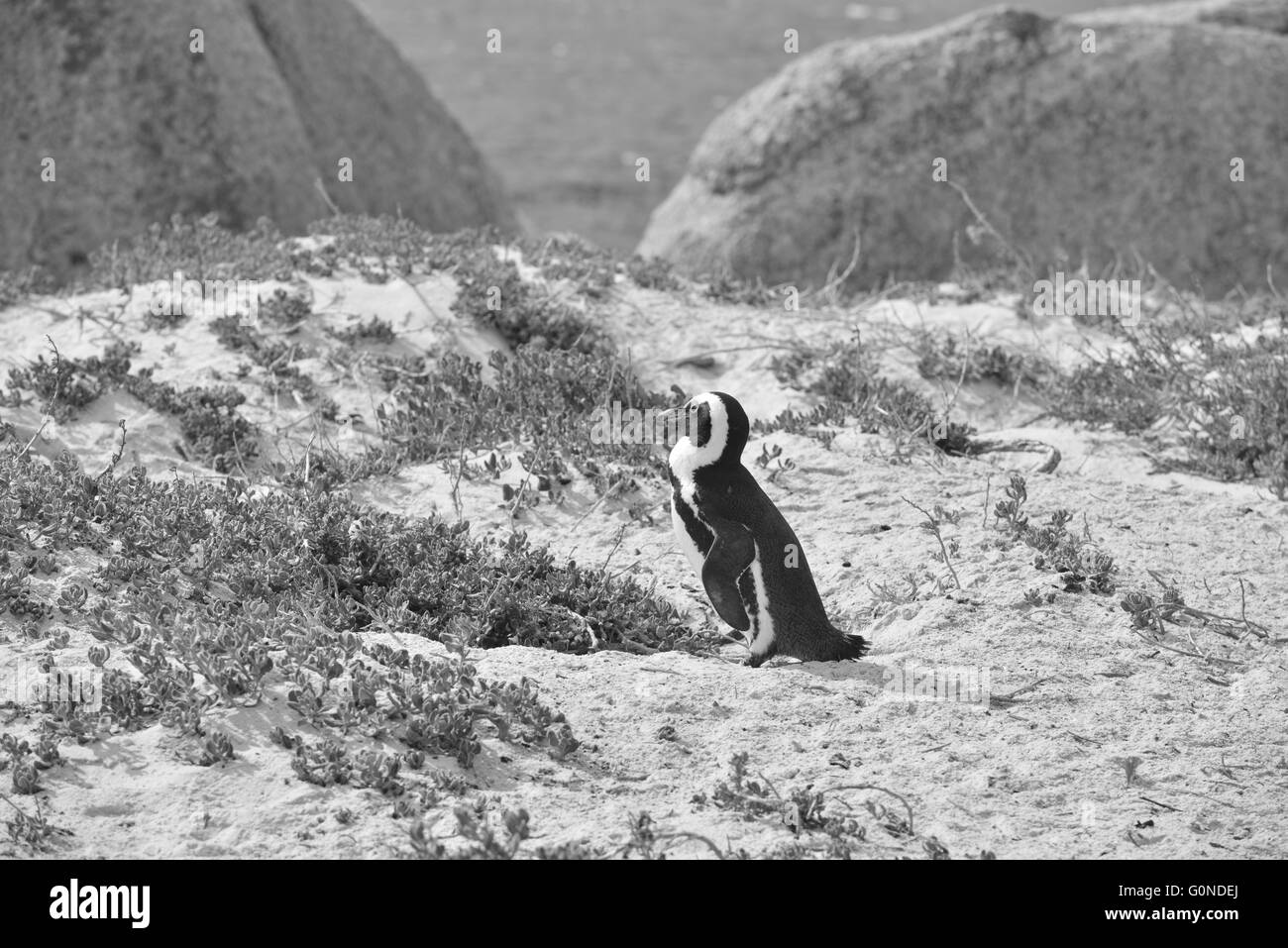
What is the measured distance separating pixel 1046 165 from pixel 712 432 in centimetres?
813

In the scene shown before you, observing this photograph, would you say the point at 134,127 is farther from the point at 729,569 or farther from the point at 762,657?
the point at 762,657

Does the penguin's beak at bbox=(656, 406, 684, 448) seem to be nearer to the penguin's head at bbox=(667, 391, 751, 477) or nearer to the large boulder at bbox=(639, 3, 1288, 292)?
the penguin's head at bbox=(667, 391, 751, 477)

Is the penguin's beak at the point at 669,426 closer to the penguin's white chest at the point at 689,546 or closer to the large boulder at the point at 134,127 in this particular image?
the penguin's white chest at the point at 689,546

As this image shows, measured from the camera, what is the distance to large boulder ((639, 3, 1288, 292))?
13.3m

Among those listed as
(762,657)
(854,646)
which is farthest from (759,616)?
(854,646)

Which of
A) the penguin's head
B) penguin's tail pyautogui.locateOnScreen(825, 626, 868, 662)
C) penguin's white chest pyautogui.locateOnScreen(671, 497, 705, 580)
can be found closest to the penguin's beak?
the penguin's head

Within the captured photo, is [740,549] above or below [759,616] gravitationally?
above

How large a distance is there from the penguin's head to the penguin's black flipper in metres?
0.30

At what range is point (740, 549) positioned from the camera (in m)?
6.26

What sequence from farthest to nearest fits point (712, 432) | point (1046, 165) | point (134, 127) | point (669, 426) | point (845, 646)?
point (1046, 165), point (134, 127), point (669, 426), point (712, 432), point (845, 646)

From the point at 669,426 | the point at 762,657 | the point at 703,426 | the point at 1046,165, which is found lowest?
the point at 762,657

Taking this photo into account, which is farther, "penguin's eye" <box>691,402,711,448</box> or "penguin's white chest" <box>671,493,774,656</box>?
"penguin's eye" <box>691,402,711,448</box>

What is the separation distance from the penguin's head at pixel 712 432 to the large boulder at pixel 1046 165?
7009mm

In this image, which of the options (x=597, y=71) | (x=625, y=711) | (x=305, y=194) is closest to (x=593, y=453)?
(x=625, y=711)
